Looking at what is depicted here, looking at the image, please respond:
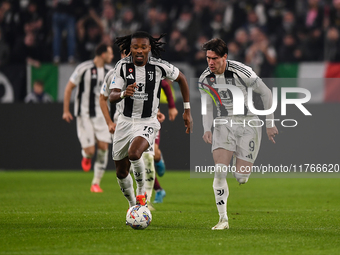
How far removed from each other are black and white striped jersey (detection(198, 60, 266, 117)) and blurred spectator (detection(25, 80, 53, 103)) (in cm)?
861

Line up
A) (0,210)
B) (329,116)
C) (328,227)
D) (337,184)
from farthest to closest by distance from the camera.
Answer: (329,116)
(337,184)
(0,210)
(328,227)

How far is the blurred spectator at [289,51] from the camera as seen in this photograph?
598 inches

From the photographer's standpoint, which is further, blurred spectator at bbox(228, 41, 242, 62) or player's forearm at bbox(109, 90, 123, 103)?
blurred spectator at bbox(228, 41, 242, 62)

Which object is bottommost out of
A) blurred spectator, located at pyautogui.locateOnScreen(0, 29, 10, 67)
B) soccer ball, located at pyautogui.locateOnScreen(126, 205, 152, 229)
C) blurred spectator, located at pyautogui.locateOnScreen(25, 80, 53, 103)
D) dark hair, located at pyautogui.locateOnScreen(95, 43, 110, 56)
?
soccer ball, located at pyautogui.locateOnScreen(126, 205, 152, 229)

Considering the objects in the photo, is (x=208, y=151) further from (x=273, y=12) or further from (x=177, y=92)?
(x=273, y=12)

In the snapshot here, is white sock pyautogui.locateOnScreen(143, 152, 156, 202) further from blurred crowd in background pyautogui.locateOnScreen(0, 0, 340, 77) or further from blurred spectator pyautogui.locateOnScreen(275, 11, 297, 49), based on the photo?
blurred spectator pyautogui.locateOnScreen(275, 11, 297, 49)

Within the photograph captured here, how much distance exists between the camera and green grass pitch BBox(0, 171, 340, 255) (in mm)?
5230

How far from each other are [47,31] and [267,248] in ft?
40.1

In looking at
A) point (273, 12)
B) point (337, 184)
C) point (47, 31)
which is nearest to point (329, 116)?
point (337, 184)

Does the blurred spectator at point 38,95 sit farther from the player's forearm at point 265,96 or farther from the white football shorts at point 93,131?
the player's forearm at point 265,96

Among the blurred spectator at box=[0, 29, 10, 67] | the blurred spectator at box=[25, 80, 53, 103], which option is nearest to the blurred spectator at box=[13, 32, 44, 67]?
the blurred spectator at box=[0, 29, 10, 67]

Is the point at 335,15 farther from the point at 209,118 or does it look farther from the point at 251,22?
the point at 209,118

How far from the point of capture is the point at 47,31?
1627 cm

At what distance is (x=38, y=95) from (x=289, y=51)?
19.7 ft
